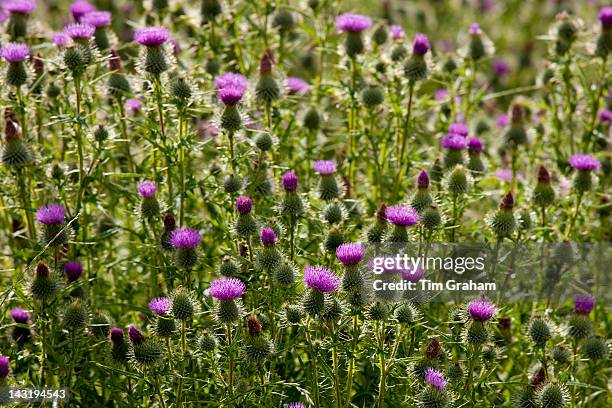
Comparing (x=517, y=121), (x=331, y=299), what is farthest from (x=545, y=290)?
(x=331, y=299)

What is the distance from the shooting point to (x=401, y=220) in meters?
4.58

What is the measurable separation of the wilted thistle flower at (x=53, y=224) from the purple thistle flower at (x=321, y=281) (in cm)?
155

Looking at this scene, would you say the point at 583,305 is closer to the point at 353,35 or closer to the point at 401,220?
the point at 401,220

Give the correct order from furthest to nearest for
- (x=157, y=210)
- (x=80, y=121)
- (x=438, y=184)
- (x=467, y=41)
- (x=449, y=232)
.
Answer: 1. (x=467, y=41)
2. (x=438, y=184)
3. (x=449, y=232)
4. (x=157, y=210)
5. (x=80, y=121)

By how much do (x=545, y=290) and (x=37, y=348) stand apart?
10.9 ft

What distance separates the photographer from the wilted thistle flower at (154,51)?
4.97 metres

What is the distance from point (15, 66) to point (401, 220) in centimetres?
258

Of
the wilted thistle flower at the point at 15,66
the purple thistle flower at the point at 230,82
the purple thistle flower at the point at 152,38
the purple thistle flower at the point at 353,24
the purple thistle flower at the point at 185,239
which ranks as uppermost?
the purple thistle flower at the point at 152,38

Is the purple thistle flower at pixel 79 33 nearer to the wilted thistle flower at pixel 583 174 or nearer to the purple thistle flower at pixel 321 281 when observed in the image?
the purple thistle flower at pixel 321 281

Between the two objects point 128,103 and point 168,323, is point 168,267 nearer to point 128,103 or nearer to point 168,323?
point 168,323

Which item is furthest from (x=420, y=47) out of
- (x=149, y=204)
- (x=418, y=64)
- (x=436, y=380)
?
(x=436, y=380)

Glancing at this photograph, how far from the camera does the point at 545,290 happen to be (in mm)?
5535

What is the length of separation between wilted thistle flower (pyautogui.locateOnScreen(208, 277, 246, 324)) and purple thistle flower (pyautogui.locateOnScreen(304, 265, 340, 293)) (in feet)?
1.19

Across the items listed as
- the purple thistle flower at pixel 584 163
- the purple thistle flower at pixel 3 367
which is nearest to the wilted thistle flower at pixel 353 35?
the purple thistle flower at pixel 584 163
